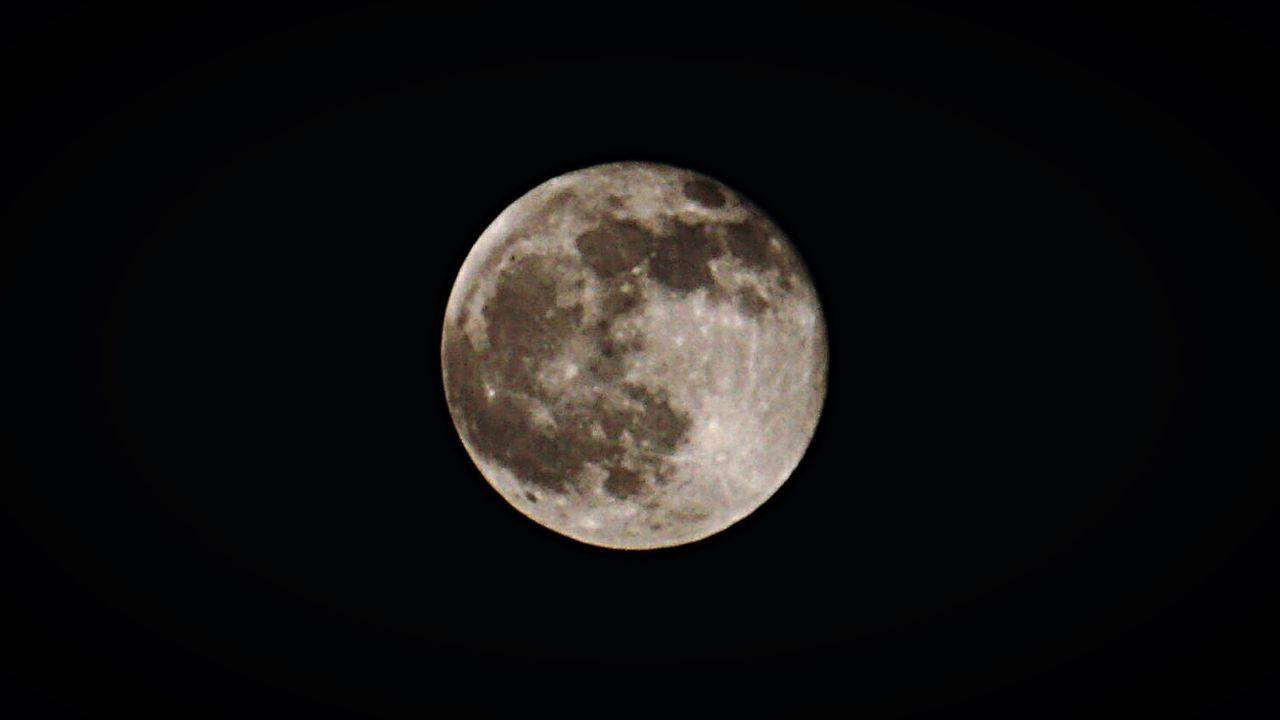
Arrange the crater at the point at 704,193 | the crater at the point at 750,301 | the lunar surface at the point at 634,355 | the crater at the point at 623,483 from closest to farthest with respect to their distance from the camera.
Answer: the lunar surface at the point at 634,355 → the crater at the point at 750,301 → the crater at the point at 623,483 → the crater at the point at 704,193

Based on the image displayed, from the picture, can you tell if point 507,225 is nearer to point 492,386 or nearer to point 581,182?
point 581,182

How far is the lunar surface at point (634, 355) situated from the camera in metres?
3.60

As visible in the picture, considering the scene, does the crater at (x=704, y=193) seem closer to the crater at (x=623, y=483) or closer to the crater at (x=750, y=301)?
the crater at (x=750, y=301)

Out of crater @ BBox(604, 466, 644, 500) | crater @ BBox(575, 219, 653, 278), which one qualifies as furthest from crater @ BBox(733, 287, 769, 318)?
crater @ BBox(604, 466, 644, 500)

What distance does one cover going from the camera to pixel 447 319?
4.32 metres

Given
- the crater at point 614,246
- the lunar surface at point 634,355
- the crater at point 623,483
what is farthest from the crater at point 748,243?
the crater at point 623,483

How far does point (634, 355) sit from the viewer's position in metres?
3.57

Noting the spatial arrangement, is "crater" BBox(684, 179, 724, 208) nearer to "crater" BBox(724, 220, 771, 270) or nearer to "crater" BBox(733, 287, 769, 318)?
"crater" BBox(724, 220, 771, 270)

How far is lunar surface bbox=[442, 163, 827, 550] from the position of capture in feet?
11.8

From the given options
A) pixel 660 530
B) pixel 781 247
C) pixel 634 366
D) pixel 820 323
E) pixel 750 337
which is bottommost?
pixel 660 530

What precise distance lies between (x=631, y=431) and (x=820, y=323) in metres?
1.27

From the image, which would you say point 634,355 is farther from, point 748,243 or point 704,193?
point 704,193

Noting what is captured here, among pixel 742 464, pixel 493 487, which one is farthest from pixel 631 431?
pixel 493 487

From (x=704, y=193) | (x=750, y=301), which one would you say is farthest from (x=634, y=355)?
(x=704, y=193)
